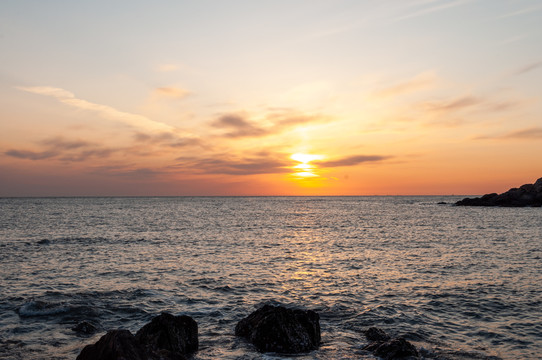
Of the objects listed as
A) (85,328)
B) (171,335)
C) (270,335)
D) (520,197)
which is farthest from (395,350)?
(520,197)

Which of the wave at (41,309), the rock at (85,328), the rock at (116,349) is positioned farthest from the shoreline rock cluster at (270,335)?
the wave at (41,309)

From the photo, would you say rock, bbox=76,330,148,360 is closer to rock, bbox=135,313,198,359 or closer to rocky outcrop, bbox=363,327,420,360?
rock, bbox=135,313,198,359

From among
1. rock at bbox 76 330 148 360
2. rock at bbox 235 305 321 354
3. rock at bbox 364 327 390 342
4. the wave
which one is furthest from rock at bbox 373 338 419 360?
the wave

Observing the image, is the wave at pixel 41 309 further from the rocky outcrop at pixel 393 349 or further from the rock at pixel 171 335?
the rocky outcrop at pixel 393 349

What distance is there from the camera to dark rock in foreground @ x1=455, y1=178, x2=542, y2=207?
5399 inches

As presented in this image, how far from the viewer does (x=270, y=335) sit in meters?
14.2

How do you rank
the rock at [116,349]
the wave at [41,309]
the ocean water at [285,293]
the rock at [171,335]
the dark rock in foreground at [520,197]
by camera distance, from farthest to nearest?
the dark rock in foreground at [520,197], the wave at [41,309], the ocean water at [285,293], the rock at [171,335], the rock at [116,349]

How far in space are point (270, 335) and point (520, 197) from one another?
159 metres

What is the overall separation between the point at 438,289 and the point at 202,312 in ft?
48.7

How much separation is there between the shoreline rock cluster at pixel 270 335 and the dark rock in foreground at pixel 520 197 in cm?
15191

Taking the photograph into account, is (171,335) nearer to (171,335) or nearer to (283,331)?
(171,335)

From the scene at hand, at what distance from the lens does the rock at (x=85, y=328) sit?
1570 cm

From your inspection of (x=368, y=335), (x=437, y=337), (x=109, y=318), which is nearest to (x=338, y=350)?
(x=368, y=335)

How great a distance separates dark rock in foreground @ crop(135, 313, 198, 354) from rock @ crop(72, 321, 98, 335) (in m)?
3.67
